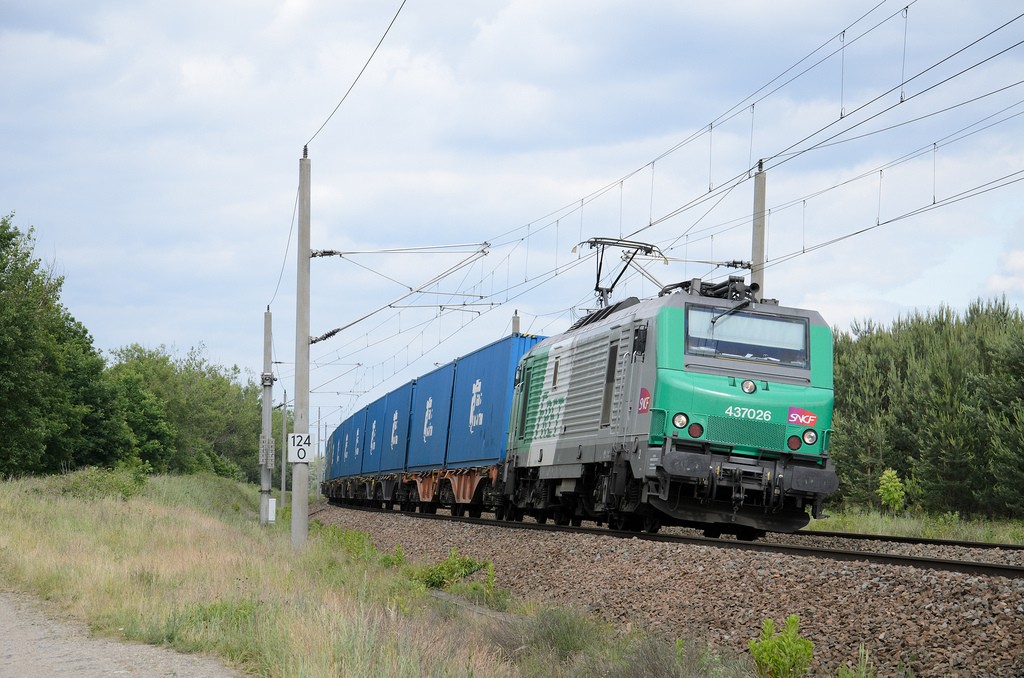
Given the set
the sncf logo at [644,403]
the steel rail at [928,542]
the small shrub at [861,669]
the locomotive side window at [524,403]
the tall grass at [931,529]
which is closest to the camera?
the small shrub at [861,669]

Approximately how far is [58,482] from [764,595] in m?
26.0

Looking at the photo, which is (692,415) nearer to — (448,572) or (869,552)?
(869,552)

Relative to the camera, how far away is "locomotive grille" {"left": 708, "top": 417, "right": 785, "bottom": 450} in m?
13.3

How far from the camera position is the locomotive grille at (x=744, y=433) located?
43.8 feet

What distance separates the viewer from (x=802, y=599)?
8219 millimetres

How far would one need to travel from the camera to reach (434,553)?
57.0 feet

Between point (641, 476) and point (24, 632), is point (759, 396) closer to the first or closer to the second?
point (641, 476)

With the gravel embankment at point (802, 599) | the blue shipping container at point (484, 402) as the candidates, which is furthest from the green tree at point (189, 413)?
the gravel embankment at point (802, 599)

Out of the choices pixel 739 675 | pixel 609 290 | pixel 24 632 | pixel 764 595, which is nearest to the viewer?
pixel 739 675

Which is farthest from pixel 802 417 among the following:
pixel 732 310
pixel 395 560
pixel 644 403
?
pixel 395 560

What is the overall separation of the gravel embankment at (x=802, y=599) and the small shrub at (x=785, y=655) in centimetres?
54

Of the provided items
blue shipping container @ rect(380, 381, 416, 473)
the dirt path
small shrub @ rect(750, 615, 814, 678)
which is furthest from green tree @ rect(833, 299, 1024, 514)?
the dirt path

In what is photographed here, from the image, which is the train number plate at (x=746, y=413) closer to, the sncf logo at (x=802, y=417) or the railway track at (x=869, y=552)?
the sncf logo at (x=802, y=417)

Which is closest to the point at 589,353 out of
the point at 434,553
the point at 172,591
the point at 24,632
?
the point at 434,553
